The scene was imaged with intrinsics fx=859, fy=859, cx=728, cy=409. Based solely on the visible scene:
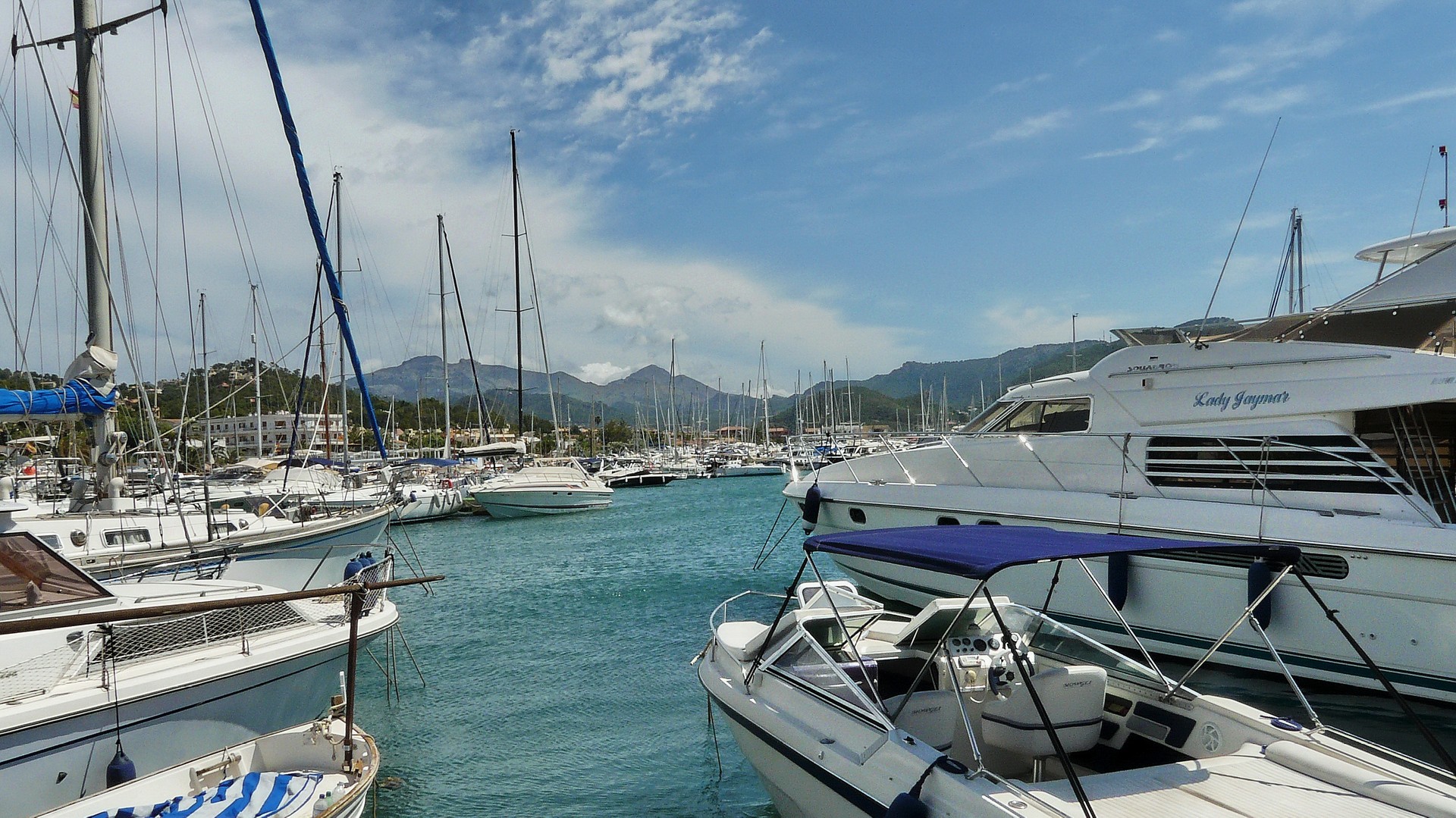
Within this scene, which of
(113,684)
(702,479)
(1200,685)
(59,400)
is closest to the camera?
(113,684)

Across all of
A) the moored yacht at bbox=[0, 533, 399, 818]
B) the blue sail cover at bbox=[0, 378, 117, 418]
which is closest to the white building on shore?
the blue sail cover at bbox=[0, 378, 117, 418]

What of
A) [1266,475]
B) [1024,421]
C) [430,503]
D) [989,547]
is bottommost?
[430,503]

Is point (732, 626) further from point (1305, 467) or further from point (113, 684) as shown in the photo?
point (1305, 467)

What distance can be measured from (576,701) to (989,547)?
776 cm

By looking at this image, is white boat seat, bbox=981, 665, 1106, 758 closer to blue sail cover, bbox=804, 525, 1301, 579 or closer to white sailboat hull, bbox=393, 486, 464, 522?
blue sail cover, bbox=804, 525, 1301, 579

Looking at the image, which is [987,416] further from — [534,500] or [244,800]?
[534,500]

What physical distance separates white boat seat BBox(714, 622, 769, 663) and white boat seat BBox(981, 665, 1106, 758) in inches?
89.7

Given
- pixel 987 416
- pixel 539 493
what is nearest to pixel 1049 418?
pixel 987 416

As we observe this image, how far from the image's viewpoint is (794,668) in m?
7.04

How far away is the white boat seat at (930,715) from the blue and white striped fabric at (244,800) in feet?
14.1

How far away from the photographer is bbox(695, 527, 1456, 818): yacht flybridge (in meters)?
4.68

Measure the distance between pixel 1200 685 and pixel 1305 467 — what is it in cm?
308

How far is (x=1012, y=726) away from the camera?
555 centimetres

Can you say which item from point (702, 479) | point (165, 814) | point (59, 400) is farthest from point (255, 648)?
point (702, 479)
